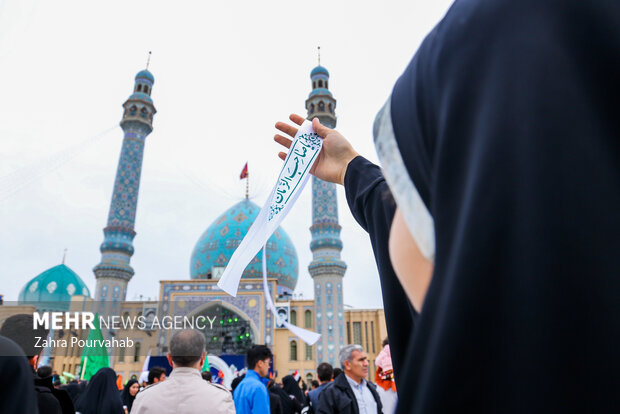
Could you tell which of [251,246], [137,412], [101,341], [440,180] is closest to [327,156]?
[251,246]

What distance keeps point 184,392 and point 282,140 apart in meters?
1.20

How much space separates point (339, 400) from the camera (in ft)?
8.59

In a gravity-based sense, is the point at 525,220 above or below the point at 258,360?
above

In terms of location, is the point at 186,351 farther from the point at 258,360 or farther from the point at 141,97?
the point at 141,97

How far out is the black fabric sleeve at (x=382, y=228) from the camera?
1.74 ft

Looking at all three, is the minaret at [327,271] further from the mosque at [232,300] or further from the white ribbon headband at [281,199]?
the white ribbon headband at [281,199]

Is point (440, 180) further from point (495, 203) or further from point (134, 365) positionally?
point (134, 365)

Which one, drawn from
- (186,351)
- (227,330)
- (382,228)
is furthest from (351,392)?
(227,330)

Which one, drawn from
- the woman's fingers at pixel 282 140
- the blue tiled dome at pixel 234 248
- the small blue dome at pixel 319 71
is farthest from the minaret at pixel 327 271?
the woman's fingers at pixel 282 140

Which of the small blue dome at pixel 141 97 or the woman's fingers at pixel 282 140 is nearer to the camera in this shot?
the woman's fingers at pixel 282 140

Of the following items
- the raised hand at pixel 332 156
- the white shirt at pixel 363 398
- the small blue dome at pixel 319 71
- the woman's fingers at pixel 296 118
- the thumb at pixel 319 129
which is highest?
the small blue dome at pixel 319 71

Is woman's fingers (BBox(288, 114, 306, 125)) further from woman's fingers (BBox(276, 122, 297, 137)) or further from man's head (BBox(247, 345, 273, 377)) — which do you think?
man's head (BBox(247, 345, 273, 377))

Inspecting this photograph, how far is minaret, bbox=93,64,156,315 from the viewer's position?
1263cm

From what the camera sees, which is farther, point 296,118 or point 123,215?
point 123,215
